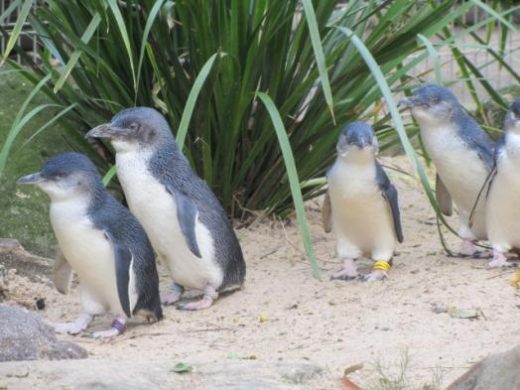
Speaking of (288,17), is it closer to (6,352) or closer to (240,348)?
(240,348)

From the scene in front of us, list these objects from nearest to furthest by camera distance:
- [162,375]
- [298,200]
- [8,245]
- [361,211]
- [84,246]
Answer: [162,375] < [298,200] < [84,246] < [361,211] < [8,245]

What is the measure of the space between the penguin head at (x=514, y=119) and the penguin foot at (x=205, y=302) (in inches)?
57.9

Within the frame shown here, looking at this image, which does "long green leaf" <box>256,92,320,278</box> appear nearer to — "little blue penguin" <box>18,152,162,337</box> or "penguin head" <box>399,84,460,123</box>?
"little blue penguin" <box>18,152,162,337</box>

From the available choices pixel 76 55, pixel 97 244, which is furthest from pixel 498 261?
pixel 76 55

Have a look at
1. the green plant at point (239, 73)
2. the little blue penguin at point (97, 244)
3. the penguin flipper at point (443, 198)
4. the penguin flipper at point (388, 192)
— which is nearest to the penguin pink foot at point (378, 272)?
the penguin flipper at point (388, 192)

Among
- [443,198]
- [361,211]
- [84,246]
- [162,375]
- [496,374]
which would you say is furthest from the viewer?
[443,198]

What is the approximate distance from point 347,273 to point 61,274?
1273 millimetres

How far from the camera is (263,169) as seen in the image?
649 cm

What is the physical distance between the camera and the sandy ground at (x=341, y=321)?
4.58 meters

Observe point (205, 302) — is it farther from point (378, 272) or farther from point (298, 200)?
point (298, 200)

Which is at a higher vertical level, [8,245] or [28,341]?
[28,341]

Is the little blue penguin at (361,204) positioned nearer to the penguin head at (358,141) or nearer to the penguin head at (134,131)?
the penguin head at (358,141)

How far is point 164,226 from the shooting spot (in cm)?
534

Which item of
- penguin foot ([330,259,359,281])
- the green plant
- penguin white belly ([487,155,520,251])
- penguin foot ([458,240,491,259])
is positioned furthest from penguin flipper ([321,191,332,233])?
penguin white belly ([487,155,520,251])
